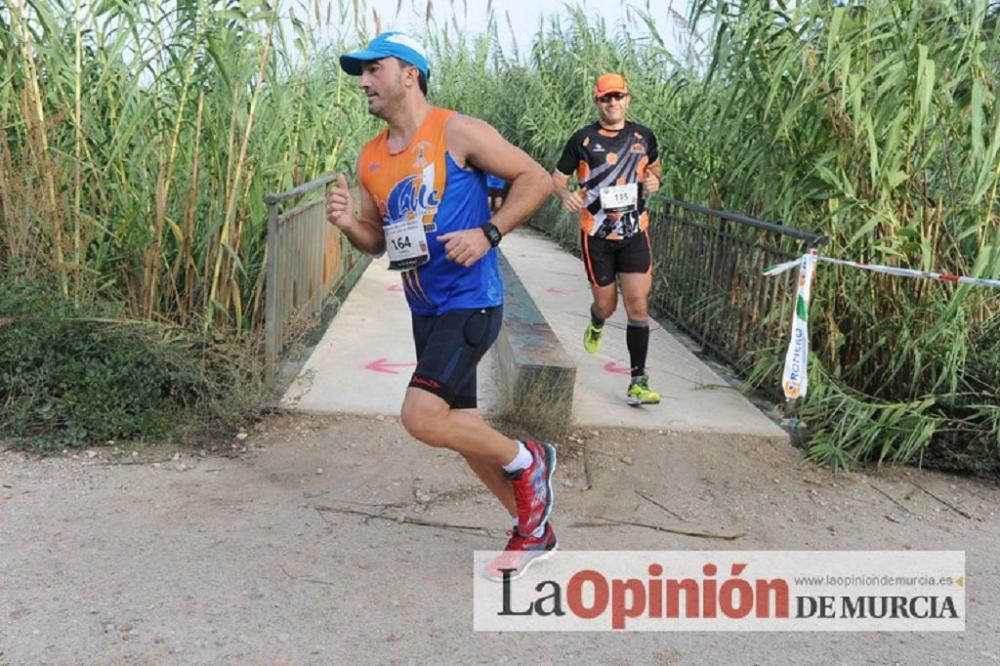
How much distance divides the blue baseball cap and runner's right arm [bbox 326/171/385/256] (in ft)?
1.36

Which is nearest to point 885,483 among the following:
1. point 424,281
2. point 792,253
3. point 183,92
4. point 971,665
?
point 792,253

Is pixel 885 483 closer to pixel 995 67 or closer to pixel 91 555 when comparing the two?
pixel 995 67

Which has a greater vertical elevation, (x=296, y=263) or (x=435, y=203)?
(x=435, y=203)

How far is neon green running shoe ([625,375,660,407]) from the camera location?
5613 mm

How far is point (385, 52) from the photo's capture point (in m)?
3.37

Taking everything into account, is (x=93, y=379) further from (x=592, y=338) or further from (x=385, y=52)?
(x=592, y=338)

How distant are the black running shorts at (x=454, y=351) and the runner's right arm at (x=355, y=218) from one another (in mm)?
404

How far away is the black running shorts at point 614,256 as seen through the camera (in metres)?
5.84

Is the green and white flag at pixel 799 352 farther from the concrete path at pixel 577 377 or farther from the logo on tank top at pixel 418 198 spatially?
the logo on tank top at pixel 418 198

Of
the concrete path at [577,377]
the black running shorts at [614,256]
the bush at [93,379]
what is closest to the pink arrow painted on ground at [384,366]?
the concrete path at [577,377]

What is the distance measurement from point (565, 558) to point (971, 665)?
140 cm

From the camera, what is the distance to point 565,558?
3.79 m

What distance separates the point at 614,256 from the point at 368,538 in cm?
267

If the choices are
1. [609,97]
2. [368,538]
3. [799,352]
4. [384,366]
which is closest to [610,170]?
[609,97]
